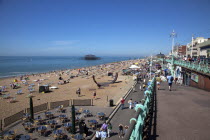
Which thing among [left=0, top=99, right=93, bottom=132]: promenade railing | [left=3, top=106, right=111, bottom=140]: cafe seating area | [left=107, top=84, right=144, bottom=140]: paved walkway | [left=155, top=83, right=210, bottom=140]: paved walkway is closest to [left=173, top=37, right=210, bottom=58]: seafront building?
[left=107, top=84, right=144, bottom=140]: paved walkway

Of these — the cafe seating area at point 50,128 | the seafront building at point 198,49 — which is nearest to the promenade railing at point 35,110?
the cafe seating area at point 50,128

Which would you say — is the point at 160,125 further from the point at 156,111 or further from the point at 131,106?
the point at 131,106

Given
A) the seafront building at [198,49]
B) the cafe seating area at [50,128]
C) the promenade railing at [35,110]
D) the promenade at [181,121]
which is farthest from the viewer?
the seafront building at [198,49]

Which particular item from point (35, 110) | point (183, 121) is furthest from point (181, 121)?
point (35, 110)

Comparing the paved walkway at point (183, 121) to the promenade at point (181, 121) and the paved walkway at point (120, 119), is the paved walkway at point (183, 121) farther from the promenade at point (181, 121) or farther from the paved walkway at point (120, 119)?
the paved walkway at point (120, 119)

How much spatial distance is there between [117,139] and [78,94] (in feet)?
50.4

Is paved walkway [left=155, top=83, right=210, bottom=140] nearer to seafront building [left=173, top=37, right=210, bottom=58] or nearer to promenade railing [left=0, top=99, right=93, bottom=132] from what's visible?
promenade railing [left=0, top=99, right=93, bottom=132]

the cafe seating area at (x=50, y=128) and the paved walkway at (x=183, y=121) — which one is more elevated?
the paved walkway at (x=183, y=121)

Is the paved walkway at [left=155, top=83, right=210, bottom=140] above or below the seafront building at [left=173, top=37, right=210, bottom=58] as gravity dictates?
below

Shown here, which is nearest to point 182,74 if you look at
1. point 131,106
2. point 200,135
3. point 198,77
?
point 198,77

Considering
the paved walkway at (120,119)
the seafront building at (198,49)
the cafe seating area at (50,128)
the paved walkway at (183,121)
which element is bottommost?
the cafe seating area at (50,128)

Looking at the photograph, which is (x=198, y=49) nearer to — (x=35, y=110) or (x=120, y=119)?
(x=120, y=119)

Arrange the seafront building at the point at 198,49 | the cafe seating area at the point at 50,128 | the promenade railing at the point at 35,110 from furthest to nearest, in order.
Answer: the seafront building at the point at 198,49
the promenade railing at the point at 35,110
the cafe seating area at the point at 50,128

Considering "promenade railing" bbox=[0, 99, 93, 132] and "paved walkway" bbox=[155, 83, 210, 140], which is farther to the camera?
"promenade railing" bbox=[0, 99, 93, 132]
